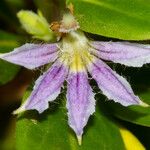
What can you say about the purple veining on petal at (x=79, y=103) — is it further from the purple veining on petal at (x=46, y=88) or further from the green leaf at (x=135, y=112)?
the green leaf at (x=135, y=112)

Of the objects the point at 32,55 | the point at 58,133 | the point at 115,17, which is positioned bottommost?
the point at 58,133

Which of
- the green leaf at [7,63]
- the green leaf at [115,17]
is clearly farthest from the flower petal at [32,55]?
the green leaf at [7,63]

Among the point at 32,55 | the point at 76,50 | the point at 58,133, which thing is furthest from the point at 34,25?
the point at 58,133

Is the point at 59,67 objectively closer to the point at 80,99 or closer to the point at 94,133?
the point at 80,99

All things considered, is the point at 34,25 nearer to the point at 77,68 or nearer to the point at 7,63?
the point at 77,68

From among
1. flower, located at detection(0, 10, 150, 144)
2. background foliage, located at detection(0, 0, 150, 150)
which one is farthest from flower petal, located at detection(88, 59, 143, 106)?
background foliage, located at detection(0, 0, 150, 150)

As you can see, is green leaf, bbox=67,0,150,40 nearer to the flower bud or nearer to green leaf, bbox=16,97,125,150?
the flower bud
